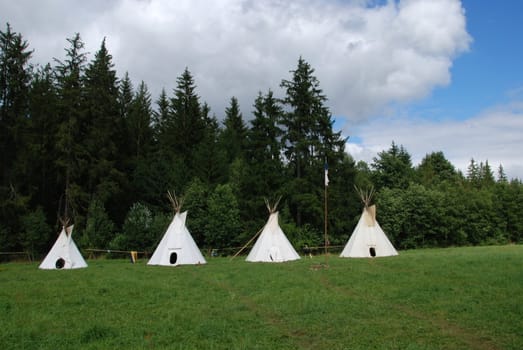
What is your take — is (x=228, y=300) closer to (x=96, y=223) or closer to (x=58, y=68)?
(x=96, y=223)

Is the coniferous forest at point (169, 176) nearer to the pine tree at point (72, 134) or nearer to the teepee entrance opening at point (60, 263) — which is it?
the pine tree at point (72, 134)

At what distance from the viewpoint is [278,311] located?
27.7 feet

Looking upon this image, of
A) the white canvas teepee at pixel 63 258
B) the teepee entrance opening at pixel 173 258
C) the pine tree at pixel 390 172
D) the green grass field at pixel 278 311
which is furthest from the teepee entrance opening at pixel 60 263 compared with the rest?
the pine tree at pixel 390 172

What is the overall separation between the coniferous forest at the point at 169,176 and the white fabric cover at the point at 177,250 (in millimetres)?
5464

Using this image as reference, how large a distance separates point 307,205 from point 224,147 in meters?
12.2

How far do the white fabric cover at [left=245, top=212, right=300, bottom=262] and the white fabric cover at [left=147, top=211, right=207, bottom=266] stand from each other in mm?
2681

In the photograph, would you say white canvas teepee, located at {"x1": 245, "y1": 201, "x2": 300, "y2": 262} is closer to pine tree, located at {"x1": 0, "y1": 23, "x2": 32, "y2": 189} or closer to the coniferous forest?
the coniferous forest

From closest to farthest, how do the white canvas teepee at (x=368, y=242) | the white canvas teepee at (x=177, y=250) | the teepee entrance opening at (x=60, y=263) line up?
the white canvas teepee at (x=177, y=250) → the teepee entrance opening at (x=60, y=263) → the white canvas teepee at (x=368, y=242)

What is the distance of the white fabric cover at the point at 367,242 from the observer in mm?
20719

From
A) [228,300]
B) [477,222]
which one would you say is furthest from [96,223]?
[477,222]

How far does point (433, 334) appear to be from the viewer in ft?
21.5

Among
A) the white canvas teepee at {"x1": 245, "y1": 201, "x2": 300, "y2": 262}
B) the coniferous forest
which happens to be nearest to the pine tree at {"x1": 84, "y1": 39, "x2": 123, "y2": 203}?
the coniferous forest

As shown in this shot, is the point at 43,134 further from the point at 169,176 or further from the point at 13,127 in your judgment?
the point at 169,176

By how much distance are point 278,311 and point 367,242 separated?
13357 millimetres
